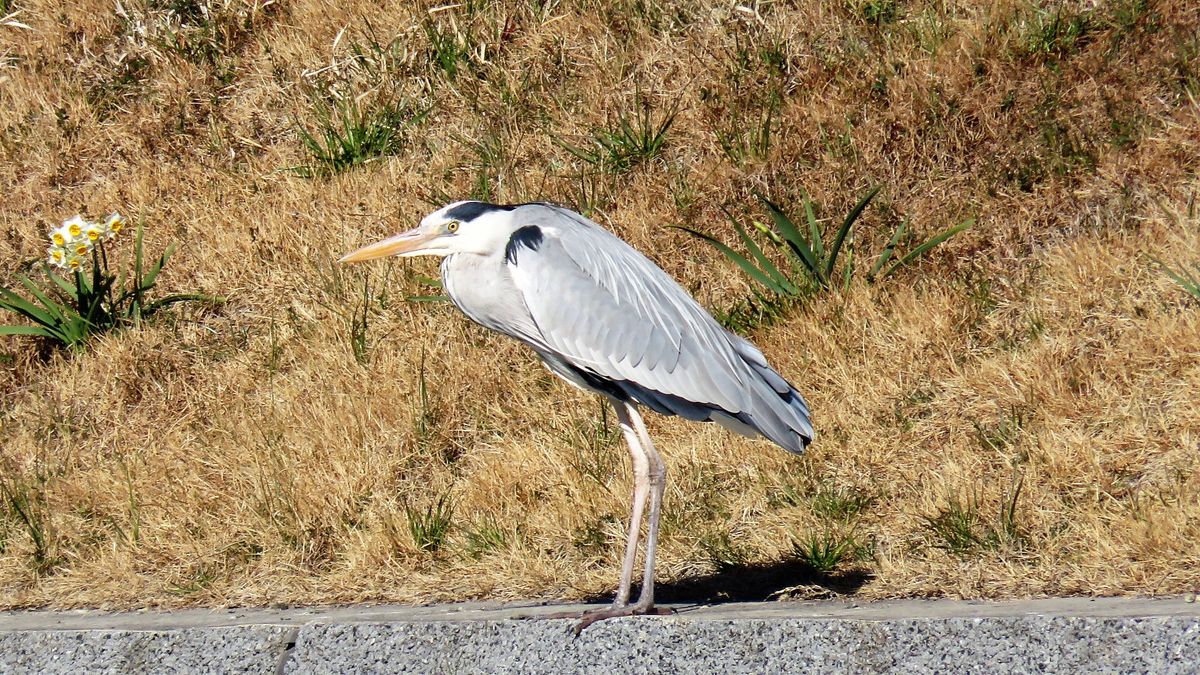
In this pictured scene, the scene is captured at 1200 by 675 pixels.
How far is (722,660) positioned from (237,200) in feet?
Answer: 15.7

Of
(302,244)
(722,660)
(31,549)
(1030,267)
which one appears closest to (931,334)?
(1030,267)

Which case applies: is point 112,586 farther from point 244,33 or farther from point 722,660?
point 244,33

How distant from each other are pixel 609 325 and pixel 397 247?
2.36 ft

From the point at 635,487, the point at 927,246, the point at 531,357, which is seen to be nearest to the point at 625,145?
the point at 531,357

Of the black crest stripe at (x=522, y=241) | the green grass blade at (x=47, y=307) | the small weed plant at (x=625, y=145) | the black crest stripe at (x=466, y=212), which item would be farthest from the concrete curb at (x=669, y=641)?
the small weed plant at (x=625, y=145)

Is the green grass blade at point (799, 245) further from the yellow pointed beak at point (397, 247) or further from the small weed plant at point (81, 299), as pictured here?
the small weed plant at point (81, 299)

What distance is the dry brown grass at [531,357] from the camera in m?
4.54

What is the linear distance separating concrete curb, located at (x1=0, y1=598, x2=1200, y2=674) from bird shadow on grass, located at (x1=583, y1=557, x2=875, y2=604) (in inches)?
11.0

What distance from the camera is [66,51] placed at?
8062mm

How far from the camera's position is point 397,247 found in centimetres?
425

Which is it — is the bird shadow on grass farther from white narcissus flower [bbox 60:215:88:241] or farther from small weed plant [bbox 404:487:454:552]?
white narcissus flower [bbox 60:215:88:241]

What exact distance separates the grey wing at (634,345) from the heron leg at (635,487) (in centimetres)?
11

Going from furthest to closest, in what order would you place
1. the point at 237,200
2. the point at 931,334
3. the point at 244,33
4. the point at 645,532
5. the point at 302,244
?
the point at 244,33, the point at 237,200, the point at 302,244, the point at 931,334, the point at 645,532

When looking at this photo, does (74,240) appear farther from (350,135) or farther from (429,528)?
(429,528)
